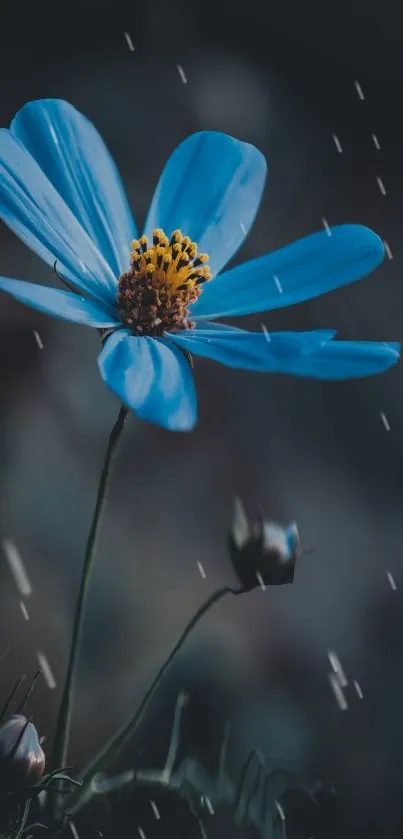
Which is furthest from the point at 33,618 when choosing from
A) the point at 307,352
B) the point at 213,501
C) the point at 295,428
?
the point at 307,352

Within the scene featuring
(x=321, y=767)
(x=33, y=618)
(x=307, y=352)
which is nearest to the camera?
(x=307, y=352)

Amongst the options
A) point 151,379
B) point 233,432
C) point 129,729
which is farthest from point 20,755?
point 233,432

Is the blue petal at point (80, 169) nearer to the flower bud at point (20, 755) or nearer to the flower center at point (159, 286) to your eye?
the flower center at point (159, 286)

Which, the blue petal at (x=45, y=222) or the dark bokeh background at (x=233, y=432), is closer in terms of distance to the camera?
the blue petal at (x=45, y=222)

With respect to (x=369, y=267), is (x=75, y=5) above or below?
above

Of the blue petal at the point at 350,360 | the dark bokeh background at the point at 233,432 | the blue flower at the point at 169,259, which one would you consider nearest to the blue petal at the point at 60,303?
the blue flower at the point at 169,259

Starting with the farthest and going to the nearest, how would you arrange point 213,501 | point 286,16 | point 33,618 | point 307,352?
1. point 286,16
2. point 213,501
3. point 33,618
4. point 307,352

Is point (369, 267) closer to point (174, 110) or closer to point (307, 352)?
point (307, 352)
